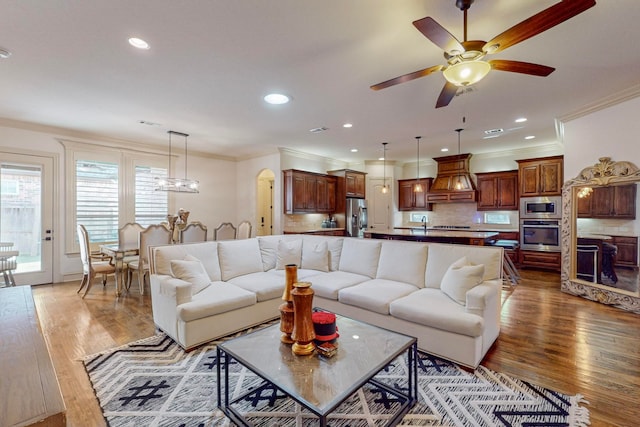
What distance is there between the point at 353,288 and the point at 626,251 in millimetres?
3718

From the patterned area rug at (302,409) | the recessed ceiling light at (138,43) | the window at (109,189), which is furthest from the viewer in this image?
the window at (109,189)

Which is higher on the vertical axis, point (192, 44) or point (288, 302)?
point (192, 44)

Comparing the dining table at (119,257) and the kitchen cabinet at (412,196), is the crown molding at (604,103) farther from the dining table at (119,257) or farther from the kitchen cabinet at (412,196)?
the dining table at (119,257)

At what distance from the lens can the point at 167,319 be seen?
2816mm

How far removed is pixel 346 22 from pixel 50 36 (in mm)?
2411

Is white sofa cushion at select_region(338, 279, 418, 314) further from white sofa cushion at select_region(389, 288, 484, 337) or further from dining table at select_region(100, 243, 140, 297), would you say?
A: dining table at select_region(100, 243, 140, 297)

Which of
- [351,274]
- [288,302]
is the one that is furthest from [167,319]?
[351,274]

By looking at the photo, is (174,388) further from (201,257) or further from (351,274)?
(351,274)

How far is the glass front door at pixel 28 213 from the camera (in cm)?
456

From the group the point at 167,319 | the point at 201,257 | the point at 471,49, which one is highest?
the point at 471,49

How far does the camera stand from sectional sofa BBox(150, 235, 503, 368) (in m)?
2.43

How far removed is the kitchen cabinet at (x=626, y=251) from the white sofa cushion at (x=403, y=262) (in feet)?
9.27

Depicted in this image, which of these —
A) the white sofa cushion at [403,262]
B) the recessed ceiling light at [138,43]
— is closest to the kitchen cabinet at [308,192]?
the white sofa cushion at [403,262]

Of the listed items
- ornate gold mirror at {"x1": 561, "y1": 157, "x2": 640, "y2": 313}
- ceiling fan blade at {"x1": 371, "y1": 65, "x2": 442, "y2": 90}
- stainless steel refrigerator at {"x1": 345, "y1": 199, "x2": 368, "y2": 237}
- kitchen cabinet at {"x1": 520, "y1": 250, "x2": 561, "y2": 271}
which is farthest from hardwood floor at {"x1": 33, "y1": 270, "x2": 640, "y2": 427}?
stainless steel refrigerator at {"x1": 345, "y1": 199, "x2": 368, "y2": 237}
